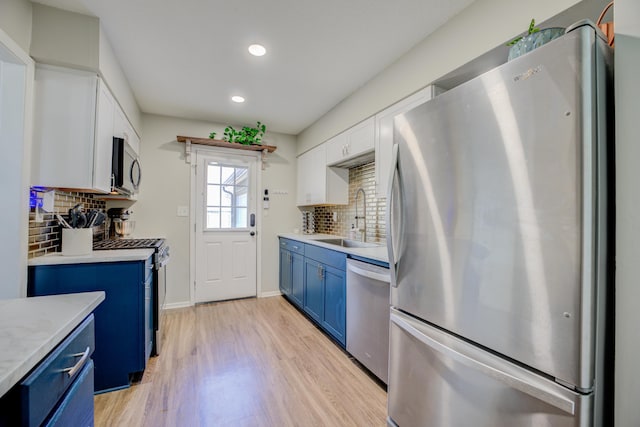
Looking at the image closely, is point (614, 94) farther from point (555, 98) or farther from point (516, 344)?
point (516, 344)

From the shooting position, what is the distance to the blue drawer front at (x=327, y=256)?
8.06ft

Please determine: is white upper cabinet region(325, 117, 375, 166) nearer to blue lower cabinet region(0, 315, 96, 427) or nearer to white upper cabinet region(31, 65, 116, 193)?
white upper cabinet region(31, 65, 116, 193)

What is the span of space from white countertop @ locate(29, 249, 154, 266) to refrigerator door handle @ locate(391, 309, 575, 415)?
1810mm

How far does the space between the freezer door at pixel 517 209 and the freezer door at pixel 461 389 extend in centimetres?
5

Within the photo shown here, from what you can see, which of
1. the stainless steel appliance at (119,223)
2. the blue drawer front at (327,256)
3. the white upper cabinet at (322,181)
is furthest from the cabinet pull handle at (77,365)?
the white upper cabinet at (322,181)

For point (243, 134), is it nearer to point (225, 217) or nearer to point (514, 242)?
point (225, 217)

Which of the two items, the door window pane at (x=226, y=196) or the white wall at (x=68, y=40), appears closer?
the white wall at (x=68, y=40)

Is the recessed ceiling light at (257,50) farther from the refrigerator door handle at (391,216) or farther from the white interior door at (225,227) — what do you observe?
Result: the white interior door at (225,227)

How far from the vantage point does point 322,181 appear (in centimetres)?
354

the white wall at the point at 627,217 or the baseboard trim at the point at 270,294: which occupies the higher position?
the white wall at the point at 627,217

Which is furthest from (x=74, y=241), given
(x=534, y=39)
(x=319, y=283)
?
(x=534, y=39)

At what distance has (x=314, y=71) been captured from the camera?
8.27ft

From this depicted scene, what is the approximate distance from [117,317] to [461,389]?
2.06m

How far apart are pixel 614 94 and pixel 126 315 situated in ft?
8.60
